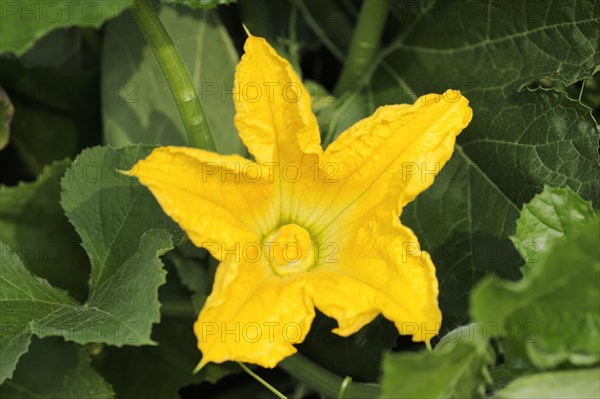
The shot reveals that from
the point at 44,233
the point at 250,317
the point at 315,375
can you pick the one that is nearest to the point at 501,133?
the point at 315,375

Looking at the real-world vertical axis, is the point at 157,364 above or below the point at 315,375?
below

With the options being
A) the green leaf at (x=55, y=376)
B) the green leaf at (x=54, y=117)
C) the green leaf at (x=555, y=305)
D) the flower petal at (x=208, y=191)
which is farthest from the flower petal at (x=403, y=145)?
the green leaf at (x=54, y=117)

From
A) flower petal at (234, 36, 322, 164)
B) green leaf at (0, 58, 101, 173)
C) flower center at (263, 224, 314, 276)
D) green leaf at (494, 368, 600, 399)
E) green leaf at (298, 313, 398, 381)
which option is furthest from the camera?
green leaf at (0, 58, 101, 173)

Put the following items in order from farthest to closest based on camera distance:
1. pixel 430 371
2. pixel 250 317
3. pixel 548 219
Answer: pixel 548 219
pixel 250 317
pixel 430 371

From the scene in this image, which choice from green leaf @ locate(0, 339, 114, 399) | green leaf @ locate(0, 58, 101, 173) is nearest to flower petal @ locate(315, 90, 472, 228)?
green leaf @ locate(0, 339, 114, 399)

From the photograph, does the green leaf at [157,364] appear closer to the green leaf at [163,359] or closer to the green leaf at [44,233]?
the green leaf at [163,359]

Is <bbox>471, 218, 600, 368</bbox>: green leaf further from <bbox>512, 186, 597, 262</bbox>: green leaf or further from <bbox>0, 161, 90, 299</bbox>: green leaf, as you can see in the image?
<bbox>0, 161, 90, 299</bbox>: green leaf

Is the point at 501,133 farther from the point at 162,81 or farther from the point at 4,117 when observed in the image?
the point at 4,117
